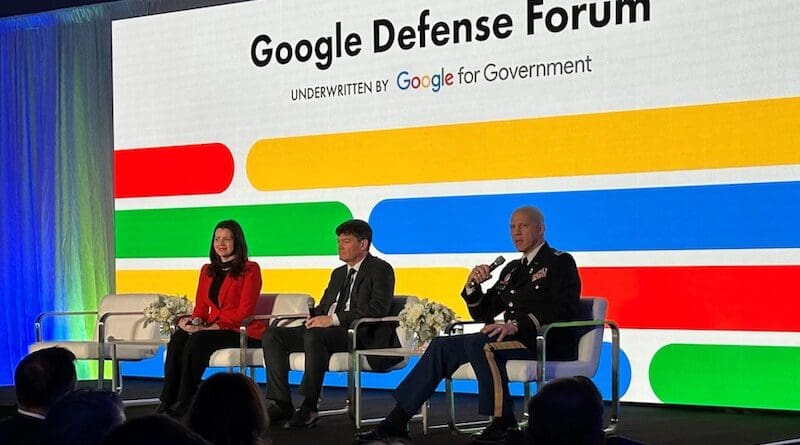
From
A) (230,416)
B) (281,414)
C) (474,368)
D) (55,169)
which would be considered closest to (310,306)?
(281,414)

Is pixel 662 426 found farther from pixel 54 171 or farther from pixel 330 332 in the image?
pixel 54 171

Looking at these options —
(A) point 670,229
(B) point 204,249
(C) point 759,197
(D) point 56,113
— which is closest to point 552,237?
(A) point 670,229

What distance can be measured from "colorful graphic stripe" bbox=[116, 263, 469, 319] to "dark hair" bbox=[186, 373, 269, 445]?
564 cm

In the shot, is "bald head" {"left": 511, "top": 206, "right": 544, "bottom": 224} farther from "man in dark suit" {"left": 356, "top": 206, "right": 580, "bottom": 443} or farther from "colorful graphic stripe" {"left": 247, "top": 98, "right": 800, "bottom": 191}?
"colorful graphic stripe" {"left": 247, "top": 98, "right": 800, "bottom": 191}

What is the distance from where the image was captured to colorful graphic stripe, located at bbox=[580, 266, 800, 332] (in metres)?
6.98

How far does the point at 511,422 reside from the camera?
6125 mm

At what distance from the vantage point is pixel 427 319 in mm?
6438

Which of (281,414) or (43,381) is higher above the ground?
(43,381)

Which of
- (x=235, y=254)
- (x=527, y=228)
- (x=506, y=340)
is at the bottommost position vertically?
(x=506, y=340)

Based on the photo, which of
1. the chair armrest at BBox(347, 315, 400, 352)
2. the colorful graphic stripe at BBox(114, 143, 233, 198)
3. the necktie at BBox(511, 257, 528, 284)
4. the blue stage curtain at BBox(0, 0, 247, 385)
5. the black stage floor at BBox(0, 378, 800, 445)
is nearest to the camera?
the black stage floor at BBox(0, 378, 800, 445)

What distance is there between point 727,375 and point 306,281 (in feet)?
9.27

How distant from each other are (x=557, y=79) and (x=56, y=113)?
3917 mm

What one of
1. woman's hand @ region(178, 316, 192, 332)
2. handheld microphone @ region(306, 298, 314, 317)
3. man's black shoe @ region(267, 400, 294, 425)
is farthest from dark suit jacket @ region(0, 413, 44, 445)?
woman's hand @ region(178, 316, 192, 332)

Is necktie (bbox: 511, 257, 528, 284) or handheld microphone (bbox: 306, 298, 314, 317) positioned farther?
handheld microphone (bbox: 306, 298, 314, 317)
